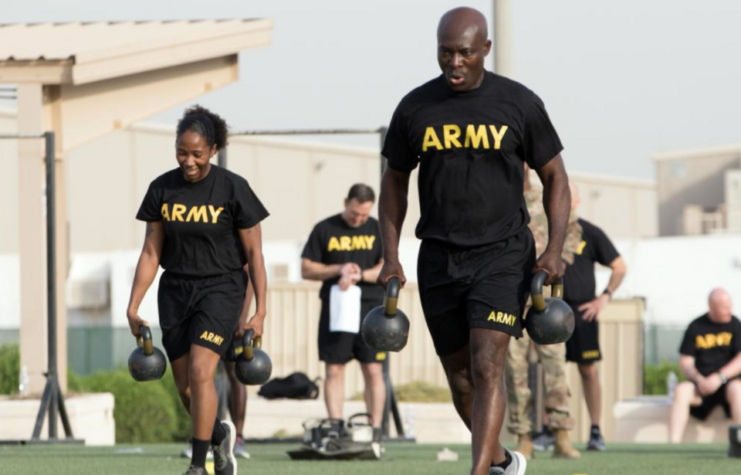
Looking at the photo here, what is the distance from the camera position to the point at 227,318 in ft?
23.5

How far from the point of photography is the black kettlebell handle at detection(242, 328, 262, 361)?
24.2 ft

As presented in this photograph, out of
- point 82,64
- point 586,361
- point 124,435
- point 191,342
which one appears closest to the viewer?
point 191,342

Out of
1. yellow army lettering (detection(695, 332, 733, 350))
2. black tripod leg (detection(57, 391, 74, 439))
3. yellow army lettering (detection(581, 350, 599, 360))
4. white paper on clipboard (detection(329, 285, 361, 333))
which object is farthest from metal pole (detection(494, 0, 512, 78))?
black tripod leg (detection(57, 391, 74, 439))

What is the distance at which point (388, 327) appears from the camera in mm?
6086

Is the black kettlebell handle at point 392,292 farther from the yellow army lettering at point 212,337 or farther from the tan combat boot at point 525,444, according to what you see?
the tan combat boot at point 525,444

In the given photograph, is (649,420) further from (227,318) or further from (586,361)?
(227,318)

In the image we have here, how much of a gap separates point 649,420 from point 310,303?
10.7 meters

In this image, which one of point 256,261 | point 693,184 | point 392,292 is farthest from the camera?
point 693,184

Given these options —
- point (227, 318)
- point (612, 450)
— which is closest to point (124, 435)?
point (612, 450)

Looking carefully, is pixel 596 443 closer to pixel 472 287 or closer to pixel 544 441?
pixel 544 441

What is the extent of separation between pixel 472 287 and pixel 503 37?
6495 millimetres

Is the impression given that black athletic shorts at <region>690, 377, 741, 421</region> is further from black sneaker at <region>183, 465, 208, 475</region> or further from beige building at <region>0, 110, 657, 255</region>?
beige building at <region>0, 110, 657, 255</region>

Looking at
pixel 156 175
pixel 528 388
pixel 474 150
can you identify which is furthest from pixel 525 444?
pixel 156 175

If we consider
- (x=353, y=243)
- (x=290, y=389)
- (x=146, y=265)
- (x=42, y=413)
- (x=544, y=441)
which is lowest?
(x=544, y=441)
